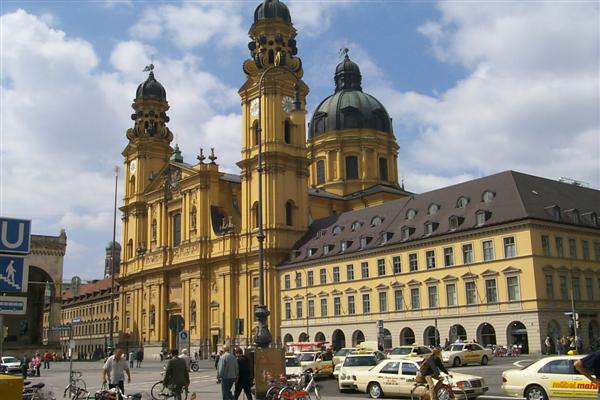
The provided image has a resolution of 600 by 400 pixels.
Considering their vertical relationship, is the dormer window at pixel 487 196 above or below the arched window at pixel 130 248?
below

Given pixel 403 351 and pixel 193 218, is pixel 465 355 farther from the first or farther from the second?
pixel 193 218

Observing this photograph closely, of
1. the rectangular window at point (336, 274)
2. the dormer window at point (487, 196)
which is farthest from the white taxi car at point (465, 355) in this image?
the rectangular window at point (336, 274)

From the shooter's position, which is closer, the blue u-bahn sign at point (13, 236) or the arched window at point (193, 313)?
the blue u-bahn sign at point (13, 236)

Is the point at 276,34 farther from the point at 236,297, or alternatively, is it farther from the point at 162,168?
the point at 236,297

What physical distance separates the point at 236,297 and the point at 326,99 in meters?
35.2

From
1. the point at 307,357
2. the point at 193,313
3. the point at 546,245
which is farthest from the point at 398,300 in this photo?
the point at 193,313

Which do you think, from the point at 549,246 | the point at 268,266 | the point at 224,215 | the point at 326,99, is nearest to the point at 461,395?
the point at 549,246

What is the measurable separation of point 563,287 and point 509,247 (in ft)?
16.4

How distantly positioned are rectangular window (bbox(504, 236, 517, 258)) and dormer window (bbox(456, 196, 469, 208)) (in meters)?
6.86

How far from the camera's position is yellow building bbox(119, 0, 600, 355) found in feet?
173

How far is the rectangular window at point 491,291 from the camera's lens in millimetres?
51375

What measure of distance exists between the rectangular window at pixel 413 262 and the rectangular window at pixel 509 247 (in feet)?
28.2

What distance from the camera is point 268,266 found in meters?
72.1

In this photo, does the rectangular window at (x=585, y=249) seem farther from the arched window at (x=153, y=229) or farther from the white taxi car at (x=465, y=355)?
the arched window at (x=153, y=229)
